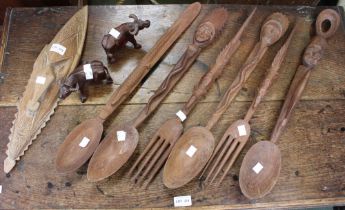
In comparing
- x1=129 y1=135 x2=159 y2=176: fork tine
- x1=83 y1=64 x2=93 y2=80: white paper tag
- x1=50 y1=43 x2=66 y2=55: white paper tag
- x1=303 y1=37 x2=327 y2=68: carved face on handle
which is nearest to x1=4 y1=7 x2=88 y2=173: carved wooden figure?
x1=50 y1=43 x2=66 y2=55: white paper tag

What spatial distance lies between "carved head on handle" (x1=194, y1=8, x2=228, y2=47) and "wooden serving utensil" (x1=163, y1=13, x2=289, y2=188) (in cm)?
15

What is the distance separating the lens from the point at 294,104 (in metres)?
1.18

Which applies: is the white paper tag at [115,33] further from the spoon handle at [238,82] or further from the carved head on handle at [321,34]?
the carved head on handle at [321,34]

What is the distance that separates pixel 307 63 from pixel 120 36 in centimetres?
67

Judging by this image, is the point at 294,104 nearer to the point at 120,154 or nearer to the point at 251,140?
the point at 251,140

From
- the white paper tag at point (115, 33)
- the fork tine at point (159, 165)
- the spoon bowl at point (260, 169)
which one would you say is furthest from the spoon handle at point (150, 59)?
the spoon bowl at point (260, 169)

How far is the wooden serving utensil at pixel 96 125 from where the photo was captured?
1087 millimetres

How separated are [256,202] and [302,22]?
2.45 ft

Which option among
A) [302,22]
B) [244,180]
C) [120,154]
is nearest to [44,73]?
[120,154]

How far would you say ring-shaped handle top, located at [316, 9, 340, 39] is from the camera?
1.30 m

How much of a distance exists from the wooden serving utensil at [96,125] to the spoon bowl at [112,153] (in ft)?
0.10

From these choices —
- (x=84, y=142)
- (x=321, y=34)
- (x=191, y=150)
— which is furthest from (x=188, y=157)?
(x=321, y=34)

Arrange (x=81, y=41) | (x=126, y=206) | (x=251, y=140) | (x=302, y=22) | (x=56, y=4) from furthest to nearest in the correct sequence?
(x=56, y=4)
(x=302, y=22)
(x=81, y=41)
(x=251, y=140)
(x=126, y=206)

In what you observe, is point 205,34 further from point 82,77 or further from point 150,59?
point 82,77
